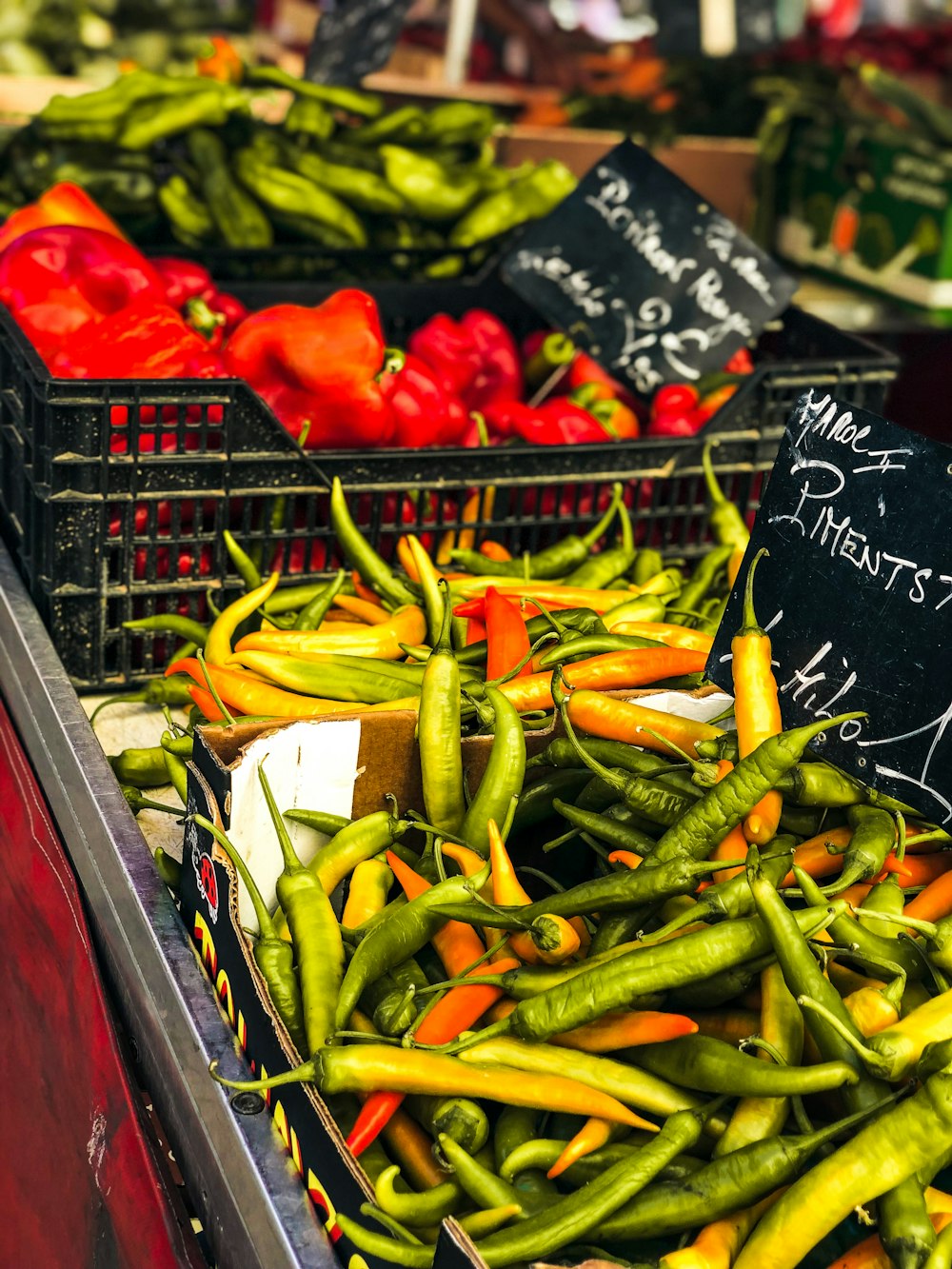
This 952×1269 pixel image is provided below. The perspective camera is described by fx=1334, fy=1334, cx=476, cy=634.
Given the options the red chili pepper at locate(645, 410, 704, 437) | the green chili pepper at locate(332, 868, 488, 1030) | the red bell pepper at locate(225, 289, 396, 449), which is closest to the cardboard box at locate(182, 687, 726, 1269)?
the green chili pepper at locate(332, 868, 488, 1030)

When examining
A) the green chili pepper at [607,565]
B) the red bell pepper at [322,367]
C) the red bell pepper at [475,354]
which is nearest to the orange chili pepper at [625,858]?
the green chili pepper at [607,565]

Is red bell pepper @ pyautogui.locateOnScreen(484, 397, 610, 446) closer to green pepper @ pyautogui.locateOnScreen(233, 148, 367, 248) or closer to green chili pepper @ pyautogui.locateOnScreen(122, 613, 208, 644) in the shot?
green chili pepper @ pyautogui.locateOnScreen(122, 613, 208, 644)

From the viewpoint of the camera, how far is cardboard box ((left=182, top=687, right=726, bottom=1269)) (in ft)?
3.53

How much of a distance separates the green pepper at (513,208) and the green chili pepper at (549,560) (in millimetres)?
1209

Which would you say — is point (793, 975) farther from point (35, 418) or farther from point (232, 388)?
point (35, 418)

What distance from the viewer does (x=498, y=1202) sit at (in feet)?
3.53

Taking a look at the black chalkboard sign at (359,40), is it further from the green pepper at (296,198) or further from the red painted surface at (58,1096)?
the red painted surface at (58,1096)

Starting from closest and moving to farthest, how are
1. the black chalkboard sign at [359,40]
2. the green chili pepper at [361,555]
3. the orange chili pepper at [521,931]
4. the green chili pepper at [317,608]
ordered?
the orange chili pepper at [521,931] → the green chili pepper at [317,608] → the green chili pepper at [361,555] → the black chalkboard sign at [359,40]

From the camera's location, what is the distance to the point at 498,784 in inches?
57.1

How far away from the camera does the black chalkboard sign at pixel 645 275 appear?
2.47 m

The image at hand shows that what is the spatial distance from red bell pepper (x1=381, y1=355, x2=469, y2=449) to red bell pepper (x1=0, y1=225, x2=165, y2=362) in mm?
454

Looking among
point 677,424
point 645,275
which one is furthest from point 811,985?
point 645,275

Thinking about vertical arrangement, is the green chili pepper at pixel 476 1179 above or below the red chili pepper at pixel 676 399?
below

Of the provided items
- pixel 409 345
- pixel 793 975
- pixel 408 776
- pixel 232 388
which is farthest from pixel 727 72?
pixel 793 975
